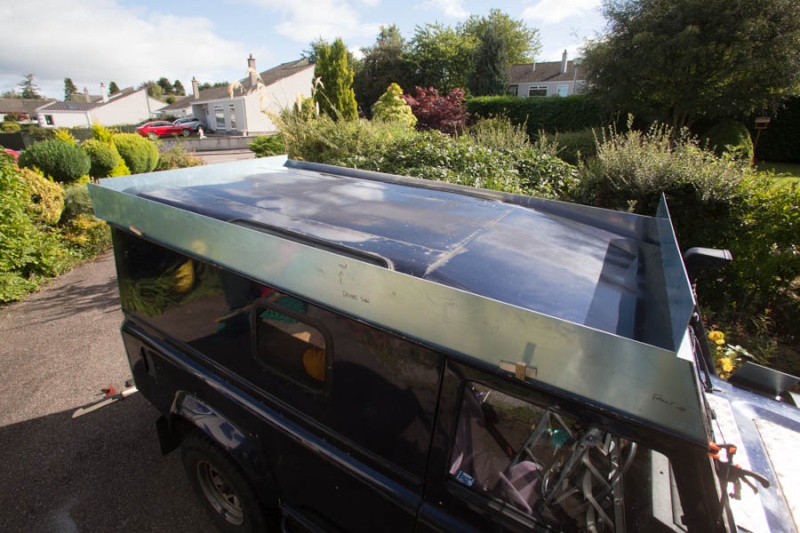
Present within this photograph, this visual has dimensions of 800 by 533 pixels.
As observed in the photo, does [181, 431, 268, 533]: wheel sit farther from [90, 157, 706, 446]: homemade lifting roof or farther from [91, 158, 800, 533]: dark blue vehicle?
[90, 157, 706, 446]: homemade lifting roof

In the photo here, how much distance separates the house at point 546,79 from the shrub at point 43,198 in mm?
36572

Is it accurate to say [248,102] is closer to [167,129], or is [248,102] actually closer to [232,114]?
[232,114]

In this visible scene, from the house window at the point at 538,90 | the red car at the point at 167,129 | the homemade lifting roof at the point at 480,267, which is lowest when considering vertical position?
the homemade lifting roof at the point at 480,267

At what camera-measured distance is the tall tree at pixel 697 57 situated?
1391 cm

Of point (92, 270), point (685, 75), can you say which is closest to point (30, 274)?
point (92, 270)

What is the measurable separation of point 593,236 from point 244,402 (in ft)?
7.20

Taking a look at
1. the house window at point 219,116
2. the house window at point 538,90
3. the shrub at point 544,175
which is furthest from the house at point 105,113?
the shrub at point 544,175

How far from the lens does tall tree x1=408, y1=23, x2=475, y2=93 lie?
33.5 m

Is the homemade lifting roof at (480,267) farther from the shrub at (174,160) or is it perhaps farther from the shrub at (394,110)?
the shrub at (174,160)

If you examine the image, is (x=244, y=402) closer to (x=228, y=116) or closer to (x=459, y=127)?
(x=459, y=127)

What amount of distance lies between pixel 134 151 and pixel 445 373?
13550mm

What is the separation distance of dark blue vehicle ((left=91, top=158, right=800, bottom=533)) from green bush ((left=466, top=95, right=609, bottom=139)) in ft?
62.5

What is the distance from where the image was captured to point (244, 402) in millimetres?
2160

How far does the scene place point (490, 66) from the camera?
32031mm
